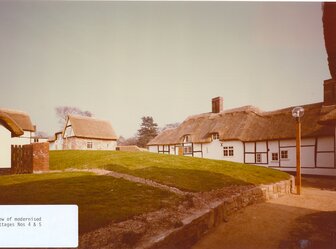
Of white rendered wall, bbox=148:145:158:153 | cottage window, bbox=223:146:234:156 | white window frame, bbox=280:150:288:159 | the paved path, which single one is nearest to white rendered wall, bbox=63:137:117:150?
white rendered wall, bbox=148:145:158:153

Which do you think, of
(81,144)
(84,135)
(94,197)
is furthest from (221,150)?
(94,197)

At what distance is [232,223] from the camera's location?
4742 mm

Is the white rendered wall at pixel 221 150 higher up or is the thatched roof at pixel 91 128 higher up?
the thatched roof at pixel 91 128

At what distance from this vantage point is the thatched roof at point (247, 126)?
13.5m

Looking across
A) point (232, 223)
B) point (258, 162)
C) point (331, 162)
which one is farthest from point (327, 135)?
point (232, 223)

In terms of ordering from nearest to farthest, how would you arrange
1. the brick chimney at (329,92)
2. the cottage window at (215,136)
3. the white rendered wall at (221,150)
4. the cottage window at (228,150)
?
the brick chimney at (329,92) < the white rendered wall at (221,150) < the cottage window at (228,150) < the cottage window at (215,136)

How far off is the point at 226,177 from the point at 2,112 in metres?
7.70

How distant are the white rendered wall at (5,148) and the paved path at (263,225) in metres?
6.71

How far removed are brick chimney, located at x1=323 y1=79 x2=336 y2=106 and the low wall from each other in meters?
7.54

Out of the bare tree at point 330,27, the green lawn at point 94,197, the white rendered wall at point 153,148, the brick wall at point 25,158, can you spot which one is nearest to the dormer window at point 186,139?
the white rendered wall at point 153,148

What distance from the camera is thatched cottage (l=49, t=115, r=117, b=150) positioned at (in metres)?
21.3

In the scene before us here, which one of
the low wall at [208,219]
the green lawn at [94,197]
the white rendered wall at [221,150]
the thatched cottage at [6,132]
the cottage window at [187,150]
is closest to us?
the low wall at [208,219]

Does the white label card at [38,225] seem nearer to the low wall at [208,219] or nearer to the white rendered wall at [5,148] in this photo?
the low wall at [208,219]

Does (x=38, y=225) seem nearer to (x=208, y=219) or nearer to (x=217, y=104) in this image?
(x=208, y=219)
